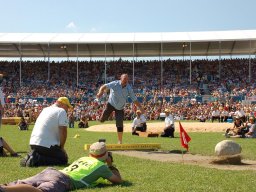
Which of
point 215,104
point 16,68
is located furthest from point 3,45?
point 215,104

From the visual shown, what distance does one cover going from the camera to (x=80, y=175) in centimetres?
646

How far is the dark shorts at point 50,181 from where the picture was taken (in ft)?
18.0

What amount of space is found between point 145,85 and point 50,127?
131 feet

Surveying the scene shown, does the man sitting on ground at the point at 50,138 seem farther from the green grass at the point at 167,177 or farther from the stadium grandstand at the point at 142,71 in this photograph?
the stadium grandstand at the point at 142,71

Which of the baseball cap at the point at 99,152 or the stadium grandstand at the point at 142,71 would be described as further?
the stadium grandstand at the point at 142,71

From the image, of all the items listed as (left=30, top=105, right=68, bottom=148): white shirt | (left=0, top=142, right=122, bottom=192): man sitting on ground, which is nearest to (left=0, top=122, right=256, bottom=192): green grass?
(left=0, top=142, right=122, bottom=192): man sitting on ground

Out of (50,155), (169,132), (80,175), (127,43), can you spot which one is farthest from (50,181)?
(127,43)

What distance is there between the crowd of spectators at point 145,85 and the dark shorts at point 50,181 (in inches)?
1209

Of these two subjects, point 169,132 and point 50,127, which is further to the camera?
point 169,132

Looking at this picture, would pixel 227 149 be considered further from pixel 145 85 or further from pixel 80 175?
pixel 145 85

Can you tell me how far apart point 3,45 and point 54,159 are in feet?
144

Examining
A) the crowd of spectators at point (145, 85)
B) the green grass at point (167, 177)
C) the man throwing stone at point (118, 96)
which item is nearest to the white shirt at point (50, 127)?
the green grass at point (167, 177)

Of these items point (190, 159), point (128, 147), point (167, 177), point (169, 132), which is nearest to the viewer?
point (167, 177)

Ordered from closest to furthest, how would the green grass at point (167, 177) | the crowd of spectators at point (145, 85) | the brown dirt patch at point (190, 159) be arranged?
the green grass at point (167, 177), the brown dirt patch at point (190, 159), the crowd of spectators at point (145, 85)
